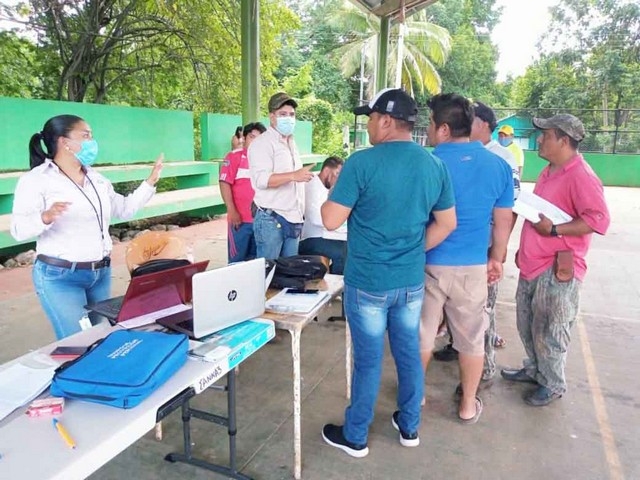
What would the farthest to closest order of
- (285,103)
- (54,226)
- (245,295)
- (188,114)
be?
(188,114) < (285,103) < (54,226) < (245,295)

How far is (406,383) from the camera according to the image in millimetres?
2172

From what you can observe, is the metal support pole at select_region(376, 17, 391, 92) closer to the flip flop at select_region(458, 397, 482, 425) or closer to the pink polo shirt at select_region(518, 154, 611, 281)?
the pink polo shirt at select_region(518, 154, 611, 281)

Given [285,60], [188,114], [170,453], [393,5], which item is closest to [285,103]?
[170,453]

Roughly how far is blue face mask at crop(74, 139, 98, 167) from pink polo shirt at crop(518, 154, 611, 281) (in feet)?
6.90

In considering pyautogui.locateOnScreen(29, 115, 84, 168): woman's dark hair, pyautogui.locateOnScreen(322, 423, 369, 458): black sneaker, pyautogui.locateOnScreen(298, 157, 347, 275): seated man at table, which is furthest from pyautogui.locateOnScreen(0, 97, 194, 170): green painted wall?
pyautogui.locateOnScreen(322, 423, 369, 458): black sneaker

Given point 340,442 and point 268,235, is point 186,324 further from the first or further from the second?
point 268,235

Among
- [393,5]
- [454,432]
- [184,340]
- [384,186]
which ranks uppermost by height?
[393,5]

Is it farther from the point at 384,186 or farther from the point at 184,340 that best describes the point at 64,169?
the point at 384,186

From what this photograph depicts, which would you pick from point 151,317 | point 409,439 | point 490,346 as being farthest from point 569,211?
point 151,317

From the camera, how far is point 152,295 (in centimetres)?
187

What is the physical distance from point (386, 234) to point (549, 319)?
125cm

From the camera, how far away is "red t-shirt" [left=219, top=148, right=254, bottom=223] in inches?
145

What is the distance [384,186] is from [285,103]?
58.0 inches

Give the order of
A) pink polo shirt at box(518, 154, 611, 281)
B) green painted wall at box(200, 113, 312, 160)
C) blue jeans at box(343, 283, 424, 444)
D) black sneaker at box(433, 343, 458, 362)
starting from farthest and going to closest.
A: green painted wall at box(200, 113, 312, 160), black sneaker at box(433, 343, 458, 362), pink polo shirt at box(518, 154, 611, 281), blue jeans at box(343, 283, 424, 444)
